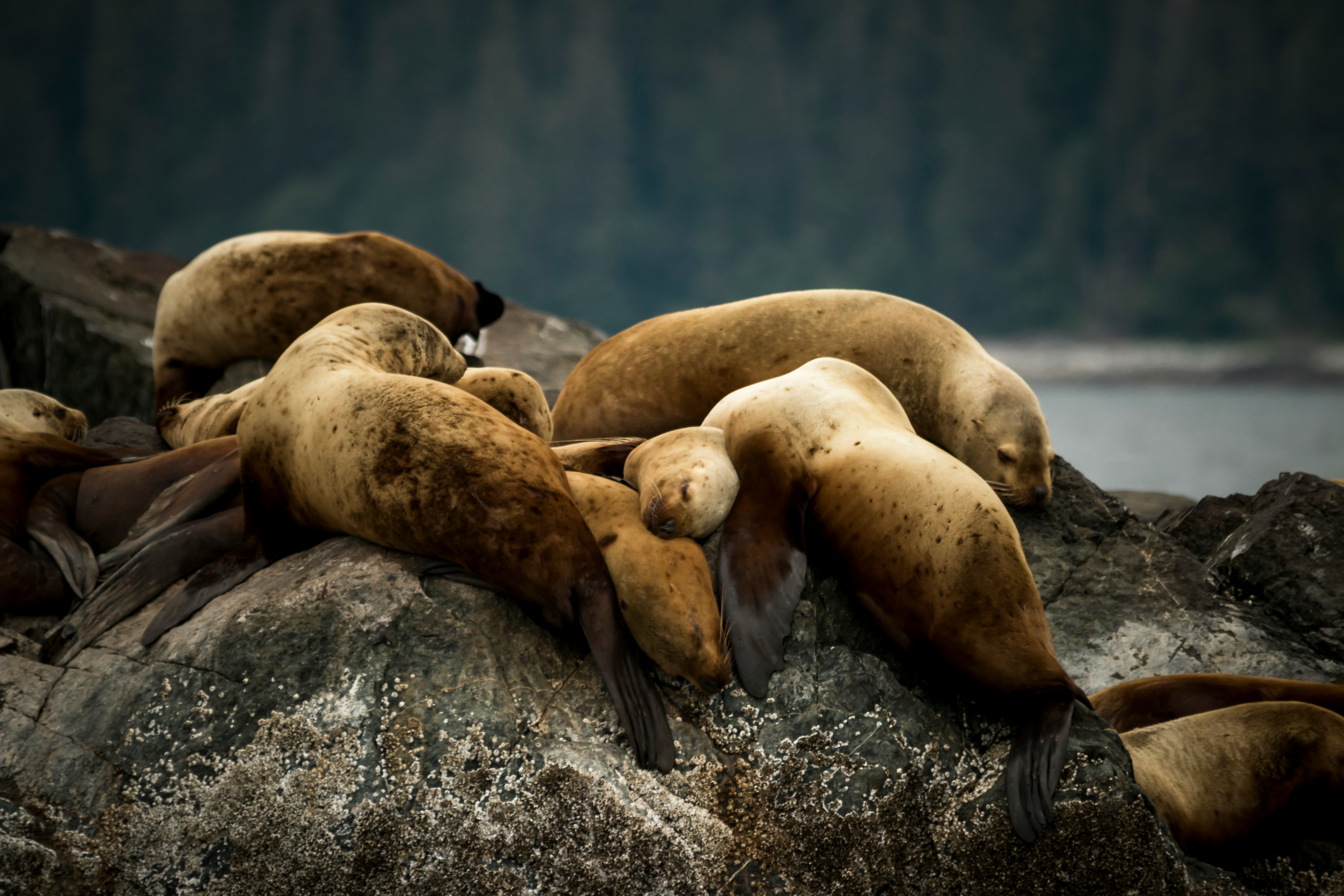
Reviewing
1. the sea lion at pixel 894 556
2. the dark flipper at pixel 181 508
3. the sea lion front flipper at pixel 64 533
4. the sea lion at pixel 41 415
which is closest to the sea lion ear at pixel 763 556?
the sea lion at pixel 894 556

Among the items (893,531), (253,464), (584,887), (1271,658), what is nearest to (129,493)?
(253,464)

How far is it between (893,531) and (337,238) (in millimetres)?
4290

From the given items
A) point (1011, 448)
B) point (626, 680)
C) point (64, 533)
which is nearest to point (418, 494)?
point (626, 680)

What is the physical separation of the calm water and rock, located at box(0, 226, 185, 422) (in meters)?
10.7

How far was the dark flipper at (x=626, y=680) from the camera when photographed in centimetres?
298

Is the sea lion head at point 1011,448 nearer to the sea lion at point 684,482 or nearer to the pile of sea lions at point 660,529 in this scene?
the pile of sea lions at point 660,529

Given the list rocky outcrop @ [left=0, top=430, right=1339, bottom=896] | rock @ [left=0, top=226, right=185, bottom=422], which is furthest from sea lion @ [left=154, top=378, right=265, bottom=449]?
rock @ [left=0, top=226, right=185, bottom=422]

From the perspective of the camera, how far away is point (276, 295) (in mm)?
6238

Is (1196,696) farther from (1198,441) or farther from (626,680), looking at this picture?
(1198,441)

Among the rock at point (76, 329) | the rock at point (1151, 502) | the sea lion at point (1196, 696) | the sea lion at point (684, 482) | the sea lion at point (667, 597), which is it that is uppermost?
the sea lion at point (684, 482)

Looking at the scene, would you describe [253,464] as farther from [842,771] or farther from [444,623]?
[842,771]

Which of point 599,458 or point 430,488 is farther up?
point 430,488

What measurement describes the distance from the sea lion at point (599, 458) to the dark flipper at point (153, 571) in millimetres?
1269

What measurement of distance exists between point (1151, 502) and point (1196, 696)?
451 centimetres
